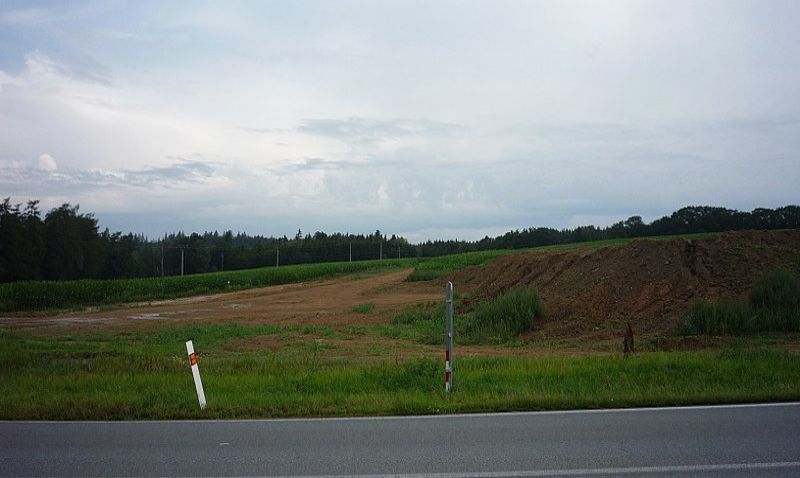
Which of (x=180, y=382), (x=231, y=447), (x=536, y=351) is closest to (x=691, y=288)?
(x=536, y=351)

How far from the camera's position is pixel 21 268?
6241 centimetres

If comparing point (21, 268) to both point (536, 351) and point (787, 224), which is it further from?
point (787, 224)

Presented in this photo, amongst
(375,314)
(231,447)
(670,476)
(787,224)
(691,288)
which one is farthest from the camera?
(787,224)

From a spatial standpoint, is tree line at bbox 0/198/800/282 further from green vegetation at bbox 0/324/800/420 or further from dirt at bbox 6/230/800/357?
green vegetation at bbox 0/324/800/420

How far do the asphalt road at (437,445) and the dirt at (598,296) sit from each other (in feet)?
29.2

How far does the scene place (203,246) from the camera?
105 metres

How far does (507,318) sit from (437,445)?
1477 cm

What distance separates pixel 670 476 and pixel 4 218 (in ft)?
216

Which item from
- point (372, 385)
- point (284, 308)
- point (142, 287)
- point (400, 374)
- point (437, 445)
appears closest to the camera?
point (437, 445)

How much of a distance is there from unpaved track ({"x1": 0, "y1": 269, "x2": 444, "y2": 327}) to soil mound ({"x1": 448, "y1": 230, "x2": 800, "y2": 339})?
26.0 ft

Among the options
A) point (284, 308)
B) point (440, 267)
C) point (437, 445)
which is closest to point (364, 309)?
A: point (284, 308)

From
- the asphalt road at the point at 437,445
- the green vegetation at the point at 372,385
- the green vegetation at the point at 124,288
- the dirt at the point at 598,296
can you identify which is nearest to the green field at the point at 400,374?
the green vegetation at the point at 372,385

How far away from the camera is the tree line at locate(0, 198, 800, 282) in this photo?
6144 centimetres

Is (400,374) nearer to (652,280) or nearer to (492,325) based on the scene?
(492,325)
